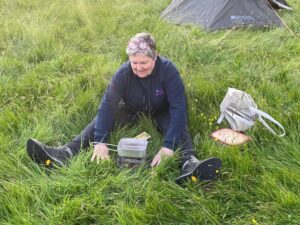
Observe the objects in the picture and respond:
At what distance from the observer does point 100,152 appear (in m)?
3.18

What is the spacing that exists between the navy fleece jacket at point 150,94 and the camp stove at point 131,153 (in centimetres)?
19

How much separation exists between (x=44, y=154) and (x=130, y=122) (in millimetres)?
850

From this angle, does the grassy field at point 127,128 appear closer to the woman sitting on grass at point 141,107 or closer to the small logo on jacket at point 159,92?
the woman sitting on grass at point 141,107

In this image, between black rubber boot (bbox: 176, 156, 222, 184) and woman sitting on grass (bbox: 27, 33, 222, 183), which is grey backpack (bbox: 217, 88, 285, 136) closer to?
woman sitting on grass (bbox: 27, 33, 222, 183)

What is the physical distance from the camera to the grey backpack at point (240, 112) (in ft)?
11.6

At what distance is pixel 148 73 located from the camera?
11.0 feet

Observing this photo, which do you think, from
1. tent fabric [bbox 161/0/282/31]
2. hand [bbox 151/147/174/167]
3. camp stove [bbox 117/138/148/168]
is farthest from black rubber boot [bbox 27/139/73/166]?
tent fabric [bbox 161/0/282/31]

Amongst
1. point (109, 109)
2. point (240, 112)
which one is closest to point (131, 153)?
point (109, 109)

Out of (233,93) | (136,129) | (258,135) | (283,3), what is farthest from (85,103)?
(283,3)

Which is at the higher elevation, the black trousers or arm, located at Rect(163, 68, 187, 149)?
arm, located at Rect(163, 68, 187, 149)

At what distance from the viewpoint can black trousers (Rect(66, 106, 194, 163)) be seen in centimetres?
325

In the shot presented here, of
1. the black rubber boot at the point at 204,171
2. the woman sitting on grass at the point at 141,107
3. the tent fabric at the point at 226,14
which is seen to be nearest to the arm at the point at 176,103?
the woman sitting on grass at the point at 141,107

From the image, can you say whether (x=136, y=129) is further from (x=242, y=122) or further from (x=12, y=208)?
(x=12, y=208)

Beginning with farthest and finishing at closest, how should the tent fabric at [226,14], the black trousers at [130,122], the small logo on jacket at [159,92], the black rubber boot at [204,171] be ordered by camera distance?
the tent fabric at [226,14] < the small logo on jacket at [159,92] < the black trousers at [130,122] < the black rubber boot at [204,171]
